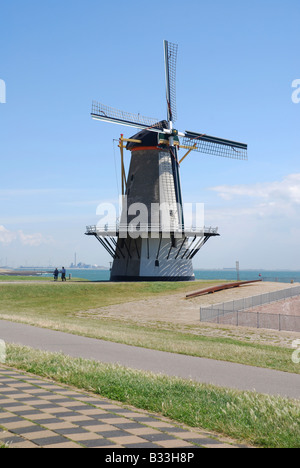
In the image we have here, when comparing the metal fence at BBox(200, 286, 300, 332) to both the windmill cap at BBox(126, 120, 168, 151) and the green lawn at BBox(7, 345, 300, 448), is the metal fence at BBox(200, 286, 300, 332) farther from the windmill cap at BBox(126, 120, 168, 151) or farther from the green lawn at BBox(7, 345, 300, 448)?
the windmill cap at BBox(126, 120, 168, 151)

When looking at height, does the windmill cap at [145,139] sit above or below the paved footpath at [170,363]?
above

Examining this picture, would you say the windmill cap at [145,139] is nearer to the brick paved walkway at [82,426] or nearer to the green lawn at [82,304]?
the green lawn at [82,304]

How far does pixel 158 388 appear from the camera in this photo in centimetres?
823

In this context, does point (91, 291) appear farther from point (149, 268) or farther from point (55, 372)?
point (55, 372)

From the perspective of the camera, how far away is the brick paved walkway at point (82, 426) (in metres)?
5.04

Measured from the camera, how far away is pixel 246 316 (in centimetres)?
3175

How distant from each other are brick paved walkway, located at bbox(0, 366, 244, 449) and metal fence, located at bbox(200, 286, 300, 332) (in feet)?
73.4

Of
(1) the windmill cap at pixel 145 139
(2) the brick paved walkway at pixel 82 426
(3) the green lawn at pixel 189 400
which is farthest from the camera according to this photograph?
(1) the windmill cap at pixel 145 139

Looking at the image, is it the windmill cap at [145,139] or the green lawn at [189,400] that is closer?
the green lawn at [189,400]

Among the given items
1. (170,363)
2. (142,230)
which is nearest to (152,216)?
(142,230)

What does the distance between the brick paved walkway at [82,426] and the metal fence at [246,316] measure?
73.4ft

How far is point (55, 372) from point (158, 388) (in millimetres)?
2335

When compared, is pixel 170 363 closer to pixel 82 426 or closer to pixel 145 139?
pixel 82 426

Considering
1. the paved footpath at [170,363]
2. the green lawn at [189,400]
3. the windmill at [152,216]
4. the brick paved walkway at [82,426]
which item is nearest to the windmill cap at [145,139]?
the windmill at [152,216]
